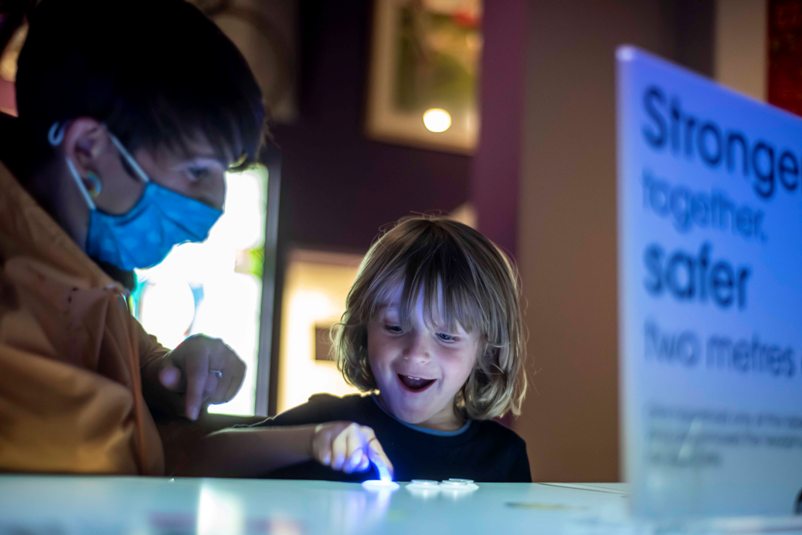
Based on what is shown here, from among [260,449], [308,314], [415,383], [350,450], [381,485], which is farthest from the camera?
[308,314]

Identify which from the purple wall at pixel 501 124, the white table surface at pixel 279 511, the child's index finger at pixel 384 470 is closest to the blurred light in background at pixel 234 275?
the purple wall at pixel 501 124

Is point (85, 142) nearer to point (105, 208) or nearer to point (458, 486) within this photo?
Answer: point (105, 208)

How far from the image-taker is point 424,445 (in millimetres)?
1355

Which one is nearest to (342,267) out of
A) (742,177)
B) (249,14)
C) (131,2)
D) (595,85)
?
(249,14)

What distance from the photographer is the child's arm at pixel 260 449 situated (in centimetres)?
100

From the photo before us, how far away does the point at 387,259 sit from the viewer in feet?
4.55

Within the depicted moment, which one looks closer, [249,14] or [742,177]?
[742,177]

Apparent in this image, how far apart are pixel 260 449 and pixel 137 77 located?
1.75 ft

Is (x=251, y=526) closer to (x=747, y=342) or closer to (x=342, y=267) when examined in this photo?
(x=747, y=342)

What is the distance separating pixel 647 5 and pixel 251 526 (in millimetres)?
2535

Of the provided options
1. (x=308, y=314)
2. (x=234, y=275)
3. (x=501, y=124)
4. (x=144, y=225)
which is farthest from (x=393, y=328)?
(x=308, y=314)

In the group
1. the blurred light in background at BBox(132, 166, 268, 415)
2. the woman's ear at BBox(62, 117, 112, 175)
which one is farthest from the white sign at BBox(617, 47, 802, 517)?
the blurred light in background at BBox(132, 166, 268, 415)

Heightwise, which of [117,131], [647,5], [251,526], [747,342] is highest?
[647,5]

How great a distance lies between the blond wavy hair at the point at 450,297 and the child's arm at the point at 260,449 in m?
0.30
